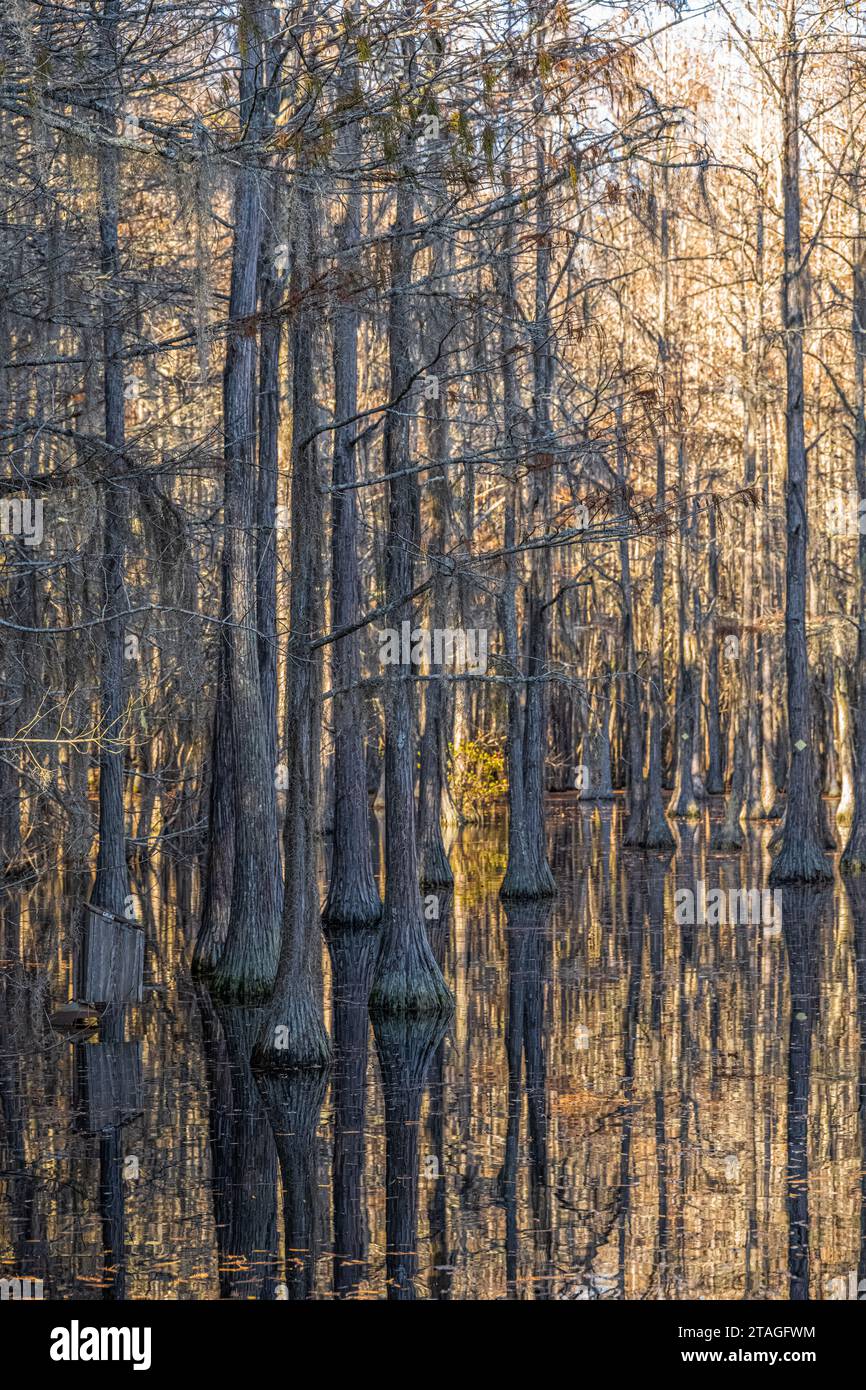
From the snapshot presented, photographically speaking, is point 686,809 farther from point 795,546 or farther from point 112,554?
point 112,554

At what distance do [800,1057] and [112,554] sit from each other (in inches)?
252

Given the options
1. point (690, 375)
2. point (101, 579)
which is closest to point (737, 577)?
point (690, 375)

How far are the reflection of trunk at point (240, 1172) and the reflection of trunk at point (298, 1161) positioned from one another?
8 centimetres

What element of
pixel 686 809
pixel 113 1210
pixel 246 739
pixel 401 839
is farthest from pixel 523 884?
pixel 686 809

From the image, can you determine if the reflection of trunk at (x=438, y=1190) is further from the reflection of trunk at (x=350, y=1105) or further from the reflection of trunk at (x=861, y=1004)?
the reflection of trunk at (x=861, y=1004)

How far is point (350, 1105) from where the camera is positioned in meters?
12.2

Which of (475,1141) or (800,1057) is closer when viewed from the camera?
(475,1141)

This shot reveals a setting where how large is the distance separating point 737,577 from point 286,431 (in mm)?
24446

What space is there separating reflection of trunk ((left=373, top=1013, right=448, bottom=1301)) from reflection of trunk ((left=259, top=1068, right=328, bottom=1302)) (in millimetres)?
386

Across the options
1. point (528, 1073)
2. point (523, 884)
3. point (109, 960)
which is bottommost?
point (528, 1073)

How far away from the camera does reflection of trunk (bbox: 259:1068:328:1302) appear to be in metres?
8.31

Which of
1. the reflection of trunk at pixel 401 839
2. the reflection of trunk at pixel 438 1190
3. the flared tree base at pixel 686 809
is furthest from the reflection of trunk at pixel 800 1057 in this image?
the flared tree base at pixel 686 809

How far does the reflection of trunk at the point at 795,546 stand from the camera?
28.8 meters

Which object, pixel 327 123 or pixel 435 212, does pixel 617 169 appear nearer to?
pixel 435 212
